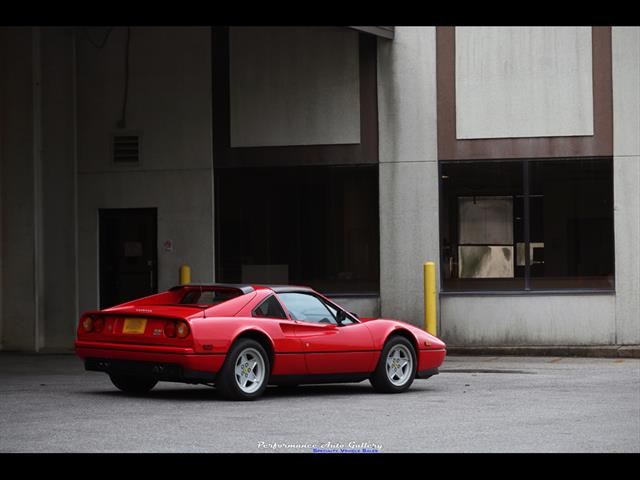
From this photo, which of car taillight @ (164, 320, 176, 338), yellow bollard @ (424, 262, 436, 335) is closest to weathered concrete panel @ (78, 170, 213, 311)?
yellow bollard @ (424, 262, 436, 335)

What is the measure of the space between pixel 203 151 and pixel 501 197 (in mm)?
5182

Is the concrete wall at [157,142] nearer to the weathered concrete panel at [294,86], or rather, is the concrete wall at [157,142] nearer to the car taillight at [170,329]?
the weathered concrete panel at [294,86]

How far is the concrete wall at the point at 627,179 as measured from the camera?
19922mm

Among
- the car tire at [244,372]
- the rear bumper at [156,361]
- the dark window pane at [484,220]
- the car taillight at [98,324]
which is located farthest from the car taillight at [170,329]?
the dark window pane at [484,220]

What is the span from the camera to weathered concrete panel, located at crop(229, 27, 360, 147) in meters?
21.0

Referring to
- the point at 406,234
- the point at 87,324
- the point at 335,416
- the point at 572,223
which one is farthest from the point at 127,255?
the point at 335,416

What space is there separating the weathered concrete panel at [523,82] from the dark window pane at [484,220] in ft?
2.06

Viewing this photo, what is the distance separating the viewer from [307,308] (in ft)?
43.1

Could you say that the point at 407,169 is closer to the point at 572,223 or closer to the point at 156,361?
the point at 572,223

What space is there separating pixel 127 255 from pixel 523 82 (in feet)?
24.6

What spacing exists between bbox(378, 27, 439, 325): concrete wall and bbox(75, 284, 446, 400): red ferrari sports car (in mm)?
6864

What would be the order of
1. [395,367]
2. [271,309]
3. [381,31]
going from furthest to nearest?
[381,31], [395,367], [271,309]
